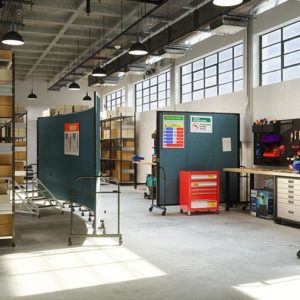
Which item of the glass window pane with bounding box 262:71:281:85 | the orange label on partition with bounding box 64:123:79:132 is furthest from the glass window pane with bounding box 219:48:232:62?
the orange label on partition with bounding box 64:123:79:132

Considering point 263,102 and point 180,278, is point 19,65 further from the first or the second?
point 180,278

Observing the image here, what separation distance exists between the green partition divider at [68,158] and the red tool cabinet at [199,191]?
7.31 feet

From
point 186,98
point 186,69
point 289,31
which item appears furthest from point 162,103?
point 289,31

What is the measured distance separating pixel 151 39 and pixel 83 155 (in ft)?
12.8

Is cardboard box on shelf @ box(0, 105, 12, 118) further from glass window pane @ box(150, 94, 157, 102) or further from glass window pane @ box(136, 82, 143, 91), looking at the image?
glass window pane @ box(136, 82, 143, 91)

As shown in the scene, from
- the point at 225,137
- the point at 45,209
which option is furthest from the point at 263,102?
the point at 45,209

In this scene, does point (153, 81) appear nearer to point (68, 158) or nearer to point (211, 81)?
point (211, 81)

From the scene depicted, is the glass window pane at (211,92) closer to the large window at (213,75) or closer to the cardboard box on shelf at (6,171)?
the large window at (213,75)

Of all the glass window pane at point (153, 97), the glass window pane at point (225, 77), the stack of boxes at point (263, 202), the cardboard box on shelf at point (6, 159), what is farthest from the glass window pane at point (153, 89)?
the cardboard box on shelf at point (6, 159)

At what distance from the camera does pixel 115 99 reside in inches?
698

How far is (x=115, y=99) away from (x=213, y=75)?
7.30m

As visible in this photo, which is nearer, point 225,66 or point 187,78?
point 225,66

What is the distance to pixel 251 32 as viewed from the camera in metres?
9.09

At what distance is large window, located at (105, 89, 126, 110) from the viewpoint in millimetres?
16844
